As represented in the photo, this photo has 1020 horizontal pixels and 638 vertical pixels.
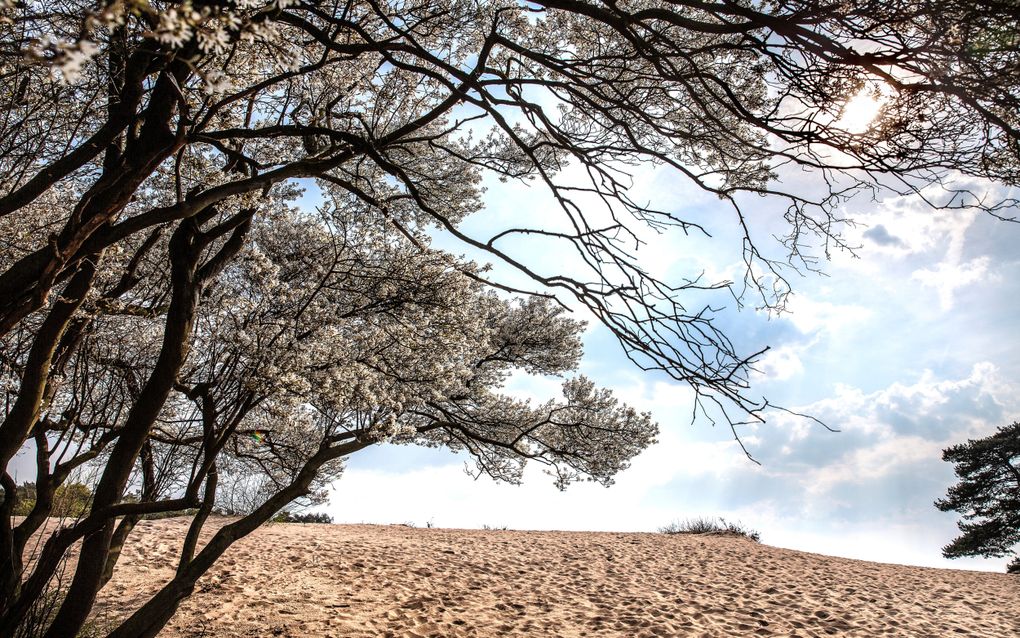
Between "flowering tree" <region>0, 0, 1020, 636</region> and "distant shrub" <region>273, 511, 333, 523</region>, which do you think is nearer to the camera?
"flowering tree" <region>0, 0, 1020, 636</region>

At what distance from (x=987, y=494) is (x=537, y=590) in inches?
613

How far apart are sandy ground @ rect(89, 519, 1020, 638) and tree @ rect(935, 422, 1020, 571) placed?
14.9 ft

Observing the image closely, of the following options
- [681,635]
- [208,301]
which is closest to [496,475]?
[681,635]

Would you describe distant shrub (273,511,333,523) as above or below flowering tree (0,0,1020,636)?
below

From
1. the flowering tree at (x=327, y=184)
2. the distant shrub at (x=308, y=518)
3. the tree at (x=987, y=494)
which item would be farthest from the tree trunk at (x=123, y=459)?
the tree at (x=987, y=494)

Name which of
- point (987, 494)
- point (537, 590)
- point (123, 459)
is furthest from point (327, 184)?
point (987, 494)

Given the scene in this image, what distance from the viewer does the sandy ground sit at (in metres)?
7.55

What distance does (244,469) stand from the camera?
1160 cm

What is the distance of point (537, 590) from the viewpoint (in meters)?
9.42

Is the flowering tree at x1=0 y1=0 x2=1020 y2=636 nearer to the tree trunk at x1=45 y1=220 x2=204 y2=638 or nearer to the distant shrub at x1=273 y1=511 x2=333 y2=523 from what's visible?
the tree trunk at x1=45 y1=220 x2=204 y2=638

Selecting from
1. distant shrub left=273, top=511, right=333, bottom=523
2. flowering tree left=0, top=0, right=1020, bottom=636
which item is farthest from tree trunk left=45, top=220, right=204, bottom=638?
distant shrub left=273, top=511, right=333, bottom=523

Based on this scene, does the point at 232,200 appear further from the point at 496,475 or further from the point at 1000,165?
the point at 1000,165

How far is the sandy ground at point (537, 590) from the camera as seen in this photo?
24.8ft

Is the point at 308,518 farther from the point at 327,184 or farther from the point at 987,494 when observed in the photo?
the point at 987,494
